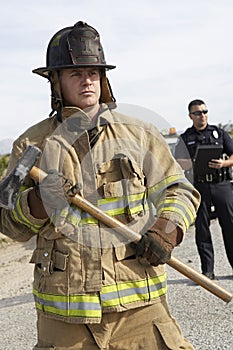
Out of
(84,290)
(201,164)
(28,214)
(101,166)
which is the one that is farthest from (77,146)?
(201,164)

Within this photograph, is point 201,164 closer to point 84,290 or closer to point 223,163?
point 223,163

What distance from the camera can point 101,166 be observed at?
298cm

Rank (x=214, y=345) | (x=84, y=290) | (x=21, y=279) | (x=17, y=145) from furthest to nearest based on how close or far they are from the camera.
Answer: (x=21, y=279) → (x=214, y=345) → (x=17, y=145) → (x=84, y=290)

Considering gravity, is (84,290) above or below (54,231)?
below

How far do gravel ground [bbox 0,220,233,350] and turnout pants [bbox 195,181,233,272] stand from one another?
0.26 metres

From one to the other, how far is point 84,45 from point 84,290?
3.63 feet

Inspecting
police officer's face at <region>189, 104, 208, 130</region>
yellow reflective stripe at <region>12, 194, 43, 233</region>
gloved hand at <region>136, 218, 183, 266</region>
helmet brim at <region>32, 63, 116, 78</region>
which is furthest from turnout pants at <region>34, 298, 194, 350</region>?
police officer's face at <region>189, 104, 208, 130</region>

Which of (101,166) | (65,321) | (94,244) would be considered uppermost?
(101,166)

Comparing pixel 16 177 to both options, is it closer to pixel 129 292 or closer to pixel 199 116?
pixel 129 292

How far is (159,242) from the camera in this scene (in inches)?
116

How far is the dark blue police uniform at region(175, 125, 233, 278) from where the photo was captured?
703 cm

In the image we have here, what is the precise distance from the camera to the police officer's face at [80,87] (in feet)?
10.0

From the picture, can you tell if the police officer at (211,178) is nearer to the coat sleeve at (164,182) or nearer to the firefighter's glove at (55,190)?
the coat sleeve at (164,182)

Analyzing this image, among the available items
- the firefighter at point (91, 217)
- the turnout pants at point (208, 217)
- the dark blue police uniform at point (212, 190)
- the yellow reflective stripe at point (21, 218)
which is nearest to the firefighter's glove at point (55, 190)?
the firefighter at point (91, 217)
